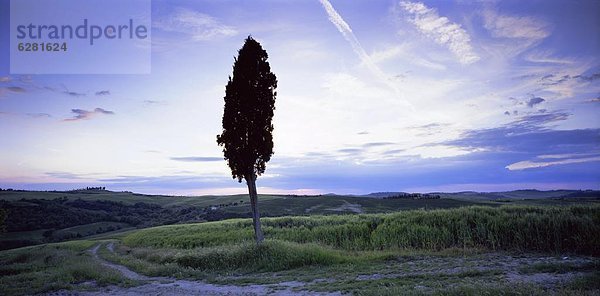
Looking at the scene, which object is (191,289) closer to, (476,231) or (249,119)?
(249,119)

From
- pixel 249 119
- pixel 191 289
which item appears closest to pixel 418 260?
pixel 191 289

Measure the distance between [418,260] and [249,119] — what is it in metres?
12.8

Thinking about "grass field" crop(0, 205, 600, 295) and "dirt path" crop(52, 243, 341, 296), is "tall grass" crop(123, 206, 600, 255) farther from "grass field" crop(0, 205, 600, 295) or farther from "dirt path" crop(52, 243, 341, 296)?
"dirt path" crop(52, 243, 341, 296)

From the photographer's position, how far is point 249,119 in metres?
22.3

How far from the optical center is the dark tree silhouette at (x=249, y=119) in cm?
2212

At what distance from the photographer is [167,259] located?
24.2 metres

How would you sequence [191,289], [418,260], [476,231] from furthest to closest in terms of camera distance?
[476,231]
[418,260]
[191,289]

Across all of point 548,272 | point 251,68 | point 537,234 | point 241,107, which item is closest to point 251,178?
point 241,107

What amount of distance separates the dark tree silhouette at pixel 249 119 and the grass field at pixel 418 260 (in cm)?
411

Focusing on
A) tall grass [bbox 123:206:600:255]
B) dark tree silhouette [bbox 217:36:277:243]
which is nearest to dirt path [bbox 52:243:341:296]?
dark tree silhouette [bbox 217:36:277:243]

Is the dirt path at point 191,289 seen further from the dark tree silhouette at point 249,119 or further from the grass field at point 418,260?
the dark tree silhouette at point 249,119

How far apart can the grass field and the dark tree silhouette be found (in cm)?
411

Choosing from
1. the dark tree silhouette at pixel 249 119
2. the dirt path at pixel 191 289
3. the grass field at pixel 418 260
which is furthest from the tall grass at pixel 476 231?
the dirt path at pixel 191 289

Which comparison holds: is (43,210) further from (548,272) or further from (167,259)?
(548,272)
